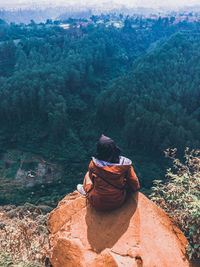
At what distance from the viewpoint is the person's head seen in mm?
3892

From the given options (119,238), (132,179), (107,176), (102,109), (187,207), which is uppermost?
(107,176)

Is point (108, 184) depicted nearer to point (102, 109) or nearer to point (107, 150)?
point (107, 150)

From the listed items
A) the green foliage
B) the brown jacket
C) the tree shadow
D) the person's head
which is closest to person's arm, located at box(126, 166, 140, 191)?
the brown jacket

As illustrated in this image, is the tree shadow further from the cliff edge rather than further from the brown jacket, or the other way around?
the brown jacket

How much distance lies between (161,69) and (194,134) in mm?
17929

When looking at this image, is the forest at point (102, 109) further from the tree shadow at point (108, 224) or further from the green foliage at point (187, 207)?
the tree shadow at point (108, 224)

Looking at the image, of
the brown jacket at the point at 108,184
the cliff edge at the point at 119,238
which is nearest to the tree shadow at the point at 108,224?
the cliff edge at the point at 119,238

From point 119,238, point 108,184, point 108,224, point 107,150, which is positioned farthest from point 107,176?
point 119,238

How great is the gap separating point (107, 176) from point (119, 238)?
123 cm

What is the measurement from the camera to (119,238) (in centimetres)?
379

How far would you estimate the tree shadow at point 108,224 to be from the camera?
3768 millimetres

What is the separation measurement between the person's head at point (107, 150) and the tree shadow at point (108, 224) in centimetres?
115

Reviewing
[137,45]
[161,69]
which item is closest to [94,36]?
[137,45]

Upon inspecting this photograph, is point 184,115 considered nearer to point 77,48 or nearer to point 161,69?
point 161,69
